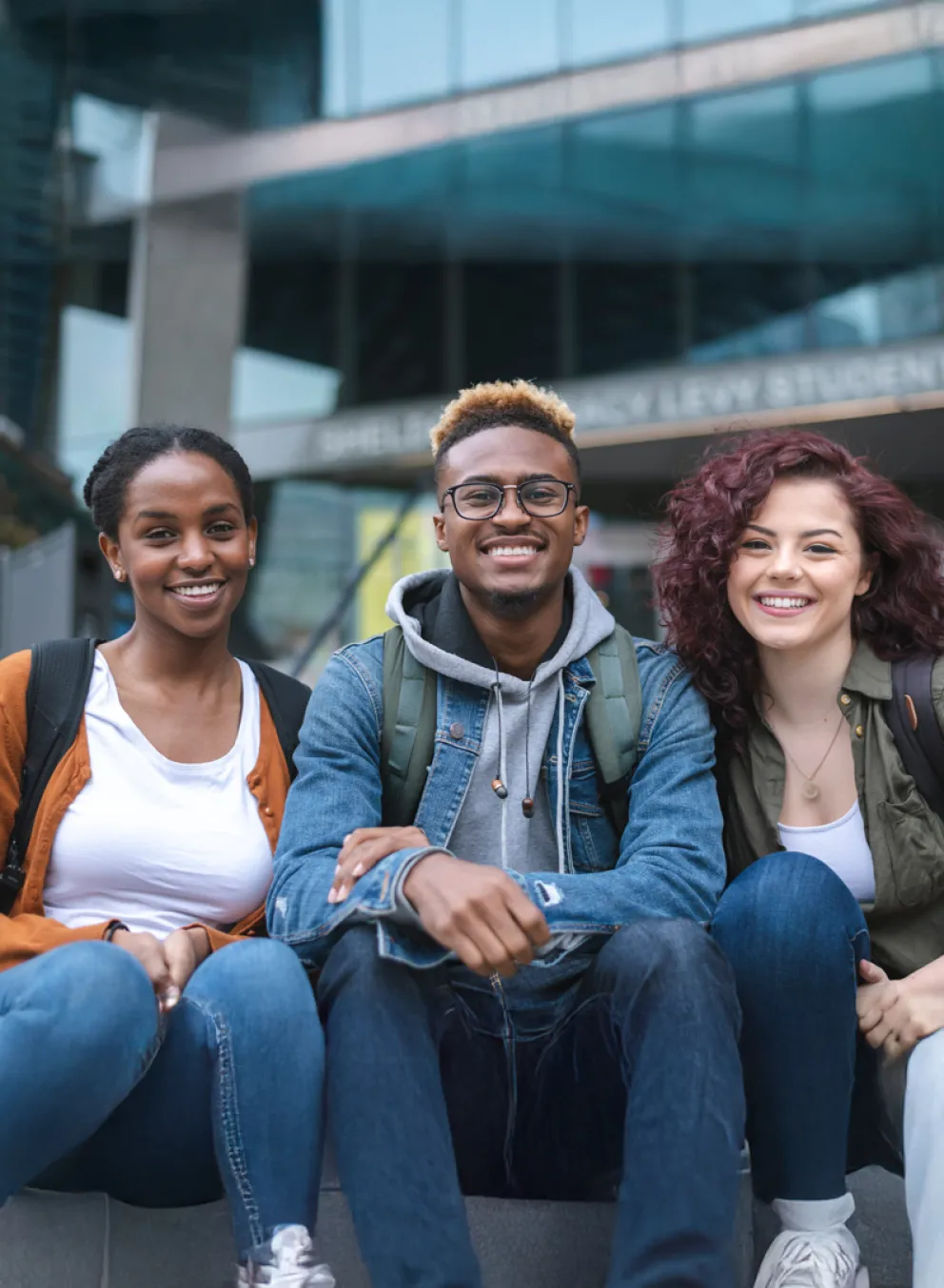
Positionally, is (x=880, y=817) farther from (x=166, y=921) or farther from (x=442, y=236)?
(x=442, y=236)

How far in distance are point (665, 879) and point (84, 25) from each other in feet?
48.5

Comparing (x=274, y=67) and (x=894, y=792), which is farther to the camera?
(x=274, y=67)

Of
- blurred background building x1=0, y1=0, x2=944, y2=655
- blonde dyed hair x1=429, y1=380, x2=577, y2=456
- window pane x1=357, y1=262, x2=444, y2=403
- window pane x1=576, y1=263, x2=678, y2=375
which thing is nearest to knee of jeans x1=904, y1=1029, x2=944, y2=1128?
blonde dyed hair x1=429, y1=380, x2=577, y2=456

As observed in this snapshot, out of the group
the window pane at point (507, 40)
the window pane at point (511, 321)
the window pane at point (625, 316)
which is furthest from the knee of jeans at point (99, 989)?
the window pane at point (507, 40)

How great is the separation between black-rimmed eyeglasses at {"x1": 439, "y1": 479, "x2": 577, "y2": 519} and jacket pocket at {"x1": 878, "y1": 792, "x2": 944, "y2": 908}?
0.89m

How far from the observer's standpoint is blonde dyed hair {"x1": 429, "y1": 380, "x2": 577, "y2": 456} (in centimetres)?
292

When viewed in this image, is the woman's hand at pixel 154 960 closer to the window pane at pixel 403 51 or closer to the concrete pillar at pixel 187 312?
the concrete pillar at pixel 187 312

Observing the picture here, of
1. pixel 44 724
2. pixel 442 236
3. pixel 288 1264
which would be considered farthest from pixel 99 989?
pixel 442 236

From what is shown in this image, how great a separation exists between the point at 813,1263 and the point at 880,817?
824 millimetres

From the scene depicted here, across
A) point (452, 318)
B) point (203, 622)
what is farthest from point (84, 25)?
point (203, 622)

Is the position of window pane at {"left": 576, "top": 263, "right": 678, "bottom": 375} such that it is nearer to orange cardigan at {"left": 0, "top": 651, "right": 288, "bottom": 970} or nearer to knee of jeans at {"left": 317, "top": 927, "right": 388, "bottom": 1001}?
orange cardigan at {"left": 0, "top": 651, "right": 288, "bottom": 970}

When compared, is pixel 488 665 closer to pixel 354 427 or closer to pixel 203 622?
pixel 203 622

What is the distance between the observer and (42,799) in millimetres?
2668

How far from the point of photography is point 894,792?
8.64ft
